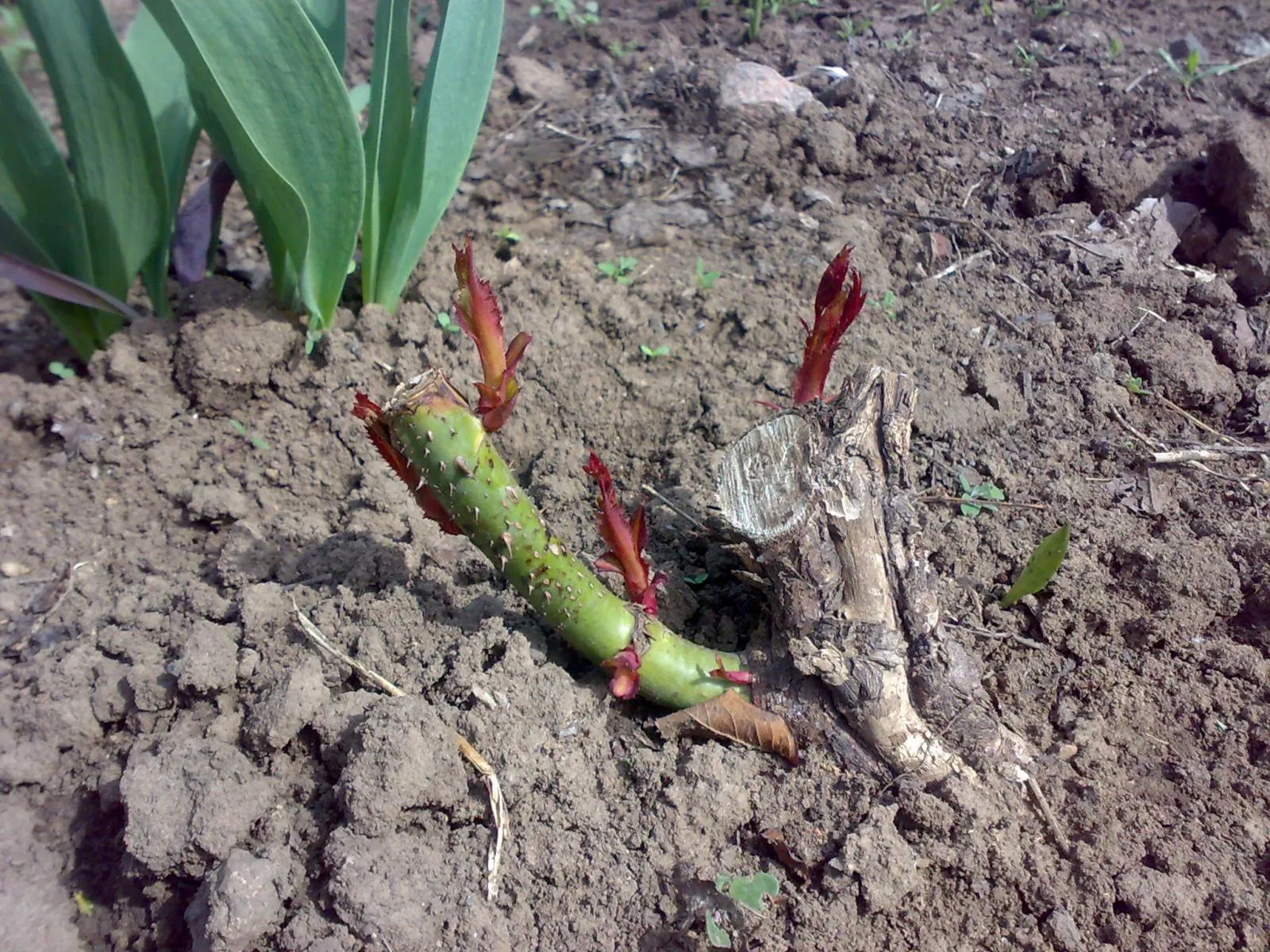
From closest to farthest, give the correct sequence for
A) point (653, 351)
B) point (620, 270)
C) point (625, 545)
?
1. point (625, 545)
2. point (653, 351)
3. point (620, 270)

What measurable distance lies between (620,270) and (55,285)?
1470 millimetres

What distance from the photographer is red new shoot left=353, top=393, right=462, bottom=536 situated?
1.31 metres

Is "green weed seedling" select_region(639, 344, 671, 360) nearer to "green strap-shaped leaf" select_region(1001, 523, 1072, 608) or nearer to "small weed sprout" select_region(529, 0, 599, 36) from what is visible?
"green strap-shaped leaf" select_region(1001, 523, 1072, 608)

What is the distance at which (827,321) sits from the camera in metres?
1.54

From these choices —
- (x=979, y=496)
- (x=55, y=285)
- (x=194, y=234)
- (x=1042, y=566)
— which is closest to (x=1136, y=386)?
(x=979, y=496)

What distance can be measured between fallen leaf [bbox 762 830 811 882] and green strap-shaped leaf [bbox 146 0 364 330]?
1635 mm

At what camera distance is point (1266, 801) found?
1.48 m

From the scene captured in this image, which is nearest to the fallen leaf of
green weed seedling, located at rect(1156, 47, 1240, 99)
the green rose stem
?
the green rose stem

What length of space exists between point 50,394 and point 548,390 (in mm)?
1280

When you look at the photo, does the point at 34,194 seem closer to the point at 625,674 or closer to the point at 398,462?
the point at 398,462

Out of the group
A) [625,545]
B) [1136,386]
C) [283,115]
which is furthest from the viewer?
[1136,386]

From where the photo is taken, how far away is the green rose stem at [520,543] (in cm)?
132

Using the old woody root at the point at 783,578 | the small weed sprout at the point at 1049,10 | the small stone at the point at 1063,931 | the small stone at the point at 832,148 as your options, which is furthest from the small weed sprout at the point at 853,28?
the small stone at the point at 1063,931

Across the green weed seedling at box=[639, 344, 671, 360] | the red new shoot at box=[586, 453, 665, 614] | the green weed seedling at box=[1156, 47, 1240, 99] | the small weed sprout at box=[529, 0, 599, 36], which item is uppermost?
the small weed sprout at box=[529, 0, 599, 36]
